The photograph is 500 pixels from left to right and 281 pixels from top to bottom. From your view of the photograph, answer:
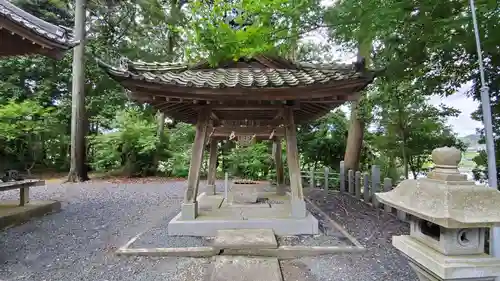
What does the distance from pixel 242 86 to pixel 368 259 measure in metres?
2.80

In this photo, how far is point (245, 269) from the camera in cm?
346

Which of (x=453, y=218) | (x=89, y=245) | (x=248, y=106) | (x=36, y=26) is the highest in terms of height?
(x=36, y=26)

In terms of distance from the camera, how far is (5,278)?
329cm

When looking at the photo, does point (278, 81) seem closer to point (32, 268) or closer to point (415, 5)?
point (415, 5)

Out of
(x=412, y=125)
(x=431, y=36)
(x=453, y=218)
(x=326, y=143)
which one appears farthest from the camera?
(x=326, y=143)

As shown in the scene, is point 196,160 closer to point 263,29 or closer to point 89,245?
point 89,245

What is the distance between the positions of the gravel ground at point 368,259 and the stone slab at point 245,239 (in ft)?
1.64

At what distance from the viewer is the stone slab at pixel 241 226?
472 centimetres

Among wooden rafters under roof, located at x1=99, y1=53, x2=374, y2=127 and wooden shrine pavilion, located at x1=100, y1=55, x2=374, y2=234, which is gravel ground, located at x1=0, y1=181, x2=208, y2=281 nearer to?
wooden shrine pavilion, located at x1=100, y1=55, x2=374, y2=234

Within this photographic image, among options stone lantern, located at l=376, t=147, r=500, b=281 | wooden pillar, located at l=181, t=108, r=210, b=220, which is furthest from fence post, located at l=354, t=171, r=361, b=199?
stone lantern, located at l=376, t=147, r=500, b=281

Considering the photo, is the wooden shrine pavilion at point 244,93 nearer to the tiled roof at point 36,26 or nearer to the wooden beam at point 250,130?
the wooden beam at point 250,130

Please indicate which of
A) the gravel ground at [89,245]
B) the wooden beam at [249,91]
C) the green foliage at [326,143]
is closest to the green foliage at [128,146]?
the gravel ground at [89,245]

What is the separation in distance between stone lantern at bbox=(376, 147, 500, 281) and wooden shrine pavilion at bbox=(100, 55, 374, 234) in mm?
2705

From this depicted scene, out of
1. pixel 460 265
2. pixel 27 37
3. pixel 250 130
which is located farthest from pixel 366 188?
pixel 27 37
